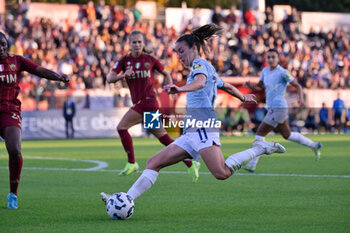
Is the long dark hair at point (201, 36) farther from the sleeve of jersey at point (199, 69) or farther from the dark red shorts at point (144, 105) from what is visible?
the dark red shorts at point (144, 105)

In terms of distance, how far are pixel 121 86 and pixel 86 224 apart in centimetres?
2496

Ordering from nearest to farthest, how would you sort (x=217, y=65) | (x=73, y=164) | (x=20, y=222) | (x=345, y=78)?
1. (x=20, y=222)
2. (x=73, y=164)
3. (x=217, y=65)
4. (x=345, y=78)

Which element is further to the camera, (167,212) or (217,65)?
(217,65)

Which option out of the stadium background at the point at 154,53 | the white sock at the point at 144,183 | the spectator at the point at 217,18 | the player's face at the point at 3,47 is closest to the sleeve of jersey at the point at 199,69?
the white sock at the point at 144,183

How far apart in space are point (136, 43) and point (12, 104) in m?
4.31

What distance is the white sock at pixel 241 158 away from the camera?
7926 mm

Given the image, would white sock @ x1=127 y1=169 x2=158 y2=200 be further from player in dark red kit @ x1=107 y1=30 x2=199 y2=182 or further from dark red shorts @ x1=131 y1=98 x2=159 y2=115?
dark red shorts @ x1=131 y1=98 x2=159 y2=115

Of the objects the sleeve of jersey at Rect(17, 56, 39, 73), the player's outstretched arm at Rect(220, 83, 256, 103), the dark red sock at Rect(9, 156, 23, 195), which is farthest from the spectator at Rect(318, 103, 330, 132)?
the dark red sock at Rect(9, 156, 23, 195)

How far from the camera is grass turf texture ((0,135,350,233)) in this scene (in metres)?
7.20

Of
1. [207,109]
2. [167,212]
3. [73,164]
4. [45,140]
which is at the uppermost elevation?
[207,109]

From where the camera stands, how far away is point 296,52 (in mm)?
41406

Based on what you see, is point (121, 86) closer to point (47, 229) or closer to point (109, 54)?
point (109, 54)

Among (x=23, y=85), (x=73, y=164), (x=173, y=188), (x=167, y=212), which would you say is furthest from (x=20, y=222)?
(x=23, y=85)

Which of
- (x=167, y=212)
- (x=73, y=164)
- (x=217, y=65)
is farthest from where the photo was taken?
(x=217, y=65)
